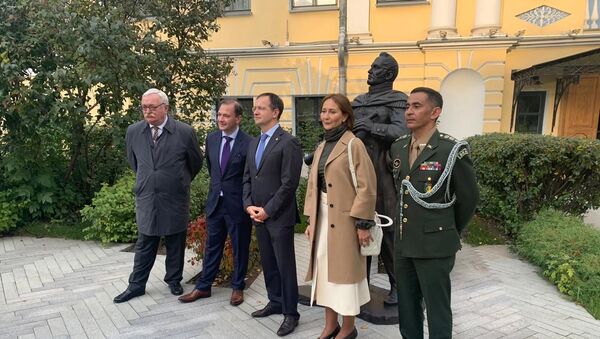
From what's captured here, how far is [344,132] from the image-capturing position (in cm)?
294

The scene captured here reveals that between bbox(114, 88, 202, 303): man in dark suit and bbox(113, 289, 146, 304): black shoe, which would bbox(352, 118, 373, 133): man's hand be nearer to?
bbox(114, 88, 202, 303): man in dark suit

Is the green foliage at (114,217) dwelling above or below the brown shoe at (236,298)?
above

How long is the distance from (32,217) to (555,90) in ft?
38.2

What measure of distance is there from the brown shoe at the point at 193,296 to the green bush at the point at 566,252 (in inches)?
143

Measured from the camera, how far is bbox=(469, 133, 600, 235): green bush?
5.28 meters

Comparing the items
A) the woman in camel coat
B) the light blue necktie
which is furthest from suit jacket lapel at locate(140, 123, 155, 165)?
the woman in camel coat

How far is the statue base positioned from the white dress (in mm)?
582

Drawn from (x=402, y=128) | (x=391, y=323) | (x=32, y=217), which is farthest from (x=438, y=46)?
(x=32, y=217)

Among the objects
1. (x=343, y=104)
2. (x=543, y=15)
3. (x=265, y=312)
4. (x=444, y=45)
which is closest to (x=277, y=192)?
(x=343, y=104)

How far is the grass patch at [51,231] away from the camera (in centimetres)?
599

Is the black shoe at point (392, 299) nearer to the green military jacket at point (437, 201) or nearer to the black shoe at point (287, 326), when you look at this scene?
the black shoe at point (287, 326)

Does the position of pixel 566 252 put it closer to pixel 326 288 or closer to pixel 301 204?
pixel 326 288

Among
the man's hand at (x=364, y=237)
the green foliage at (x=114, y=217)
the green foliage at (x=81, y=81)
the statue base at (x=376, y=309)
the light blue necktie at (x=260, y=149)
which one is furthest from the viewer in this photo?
the green foliage at (x=114, y=217)

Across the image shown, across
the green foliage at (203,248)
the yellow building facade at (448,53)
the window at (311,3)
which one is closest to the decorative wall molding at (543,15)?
the yellow building facade at (448,53)
